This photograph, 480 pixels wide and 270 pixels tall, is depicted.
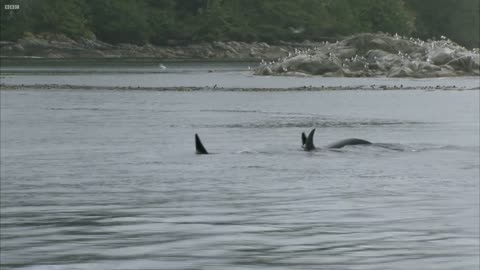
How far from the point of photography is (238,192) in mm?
24547

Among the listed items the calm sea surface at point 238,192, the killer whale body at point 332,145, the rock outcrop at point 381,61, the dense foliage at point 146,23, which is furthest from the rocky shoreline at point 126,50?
the killer whale body at point 332,145

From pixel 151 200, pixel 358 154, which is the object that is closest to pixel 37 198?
pixel 151 200

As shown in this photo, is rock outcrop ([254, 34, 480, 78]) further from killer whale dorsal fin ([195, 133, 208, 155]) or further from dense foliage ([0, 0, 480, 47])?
killer whale dorsal fin ([195, 133, 208, 155])

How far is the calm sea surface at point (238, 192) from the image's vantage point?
17.0 m

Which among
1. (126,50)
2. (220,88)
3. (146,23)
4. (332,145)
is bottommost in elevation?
(126,50)

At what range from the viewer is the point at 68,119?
164ft

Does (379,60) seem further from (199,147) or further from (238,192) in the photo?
(238,192)

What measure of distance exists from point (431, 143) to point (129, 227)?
16.9m

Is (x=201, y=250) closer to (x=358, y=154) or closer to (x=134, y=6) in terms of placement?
(x=358, y=154)

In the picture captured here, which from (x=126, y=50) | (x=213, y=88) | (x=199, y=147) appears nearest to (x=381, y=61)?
(x=213, y=88)

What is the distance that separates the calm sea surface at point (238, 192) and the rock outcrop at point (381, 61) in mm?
51141

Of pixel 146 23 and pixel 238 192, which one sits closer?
pixel 238 192

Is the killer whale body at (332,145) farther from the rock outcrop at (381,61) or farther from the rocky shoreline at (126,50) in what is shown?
the rocky shoreline at (126,50)

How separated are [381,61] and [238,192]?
85930 millimetres
